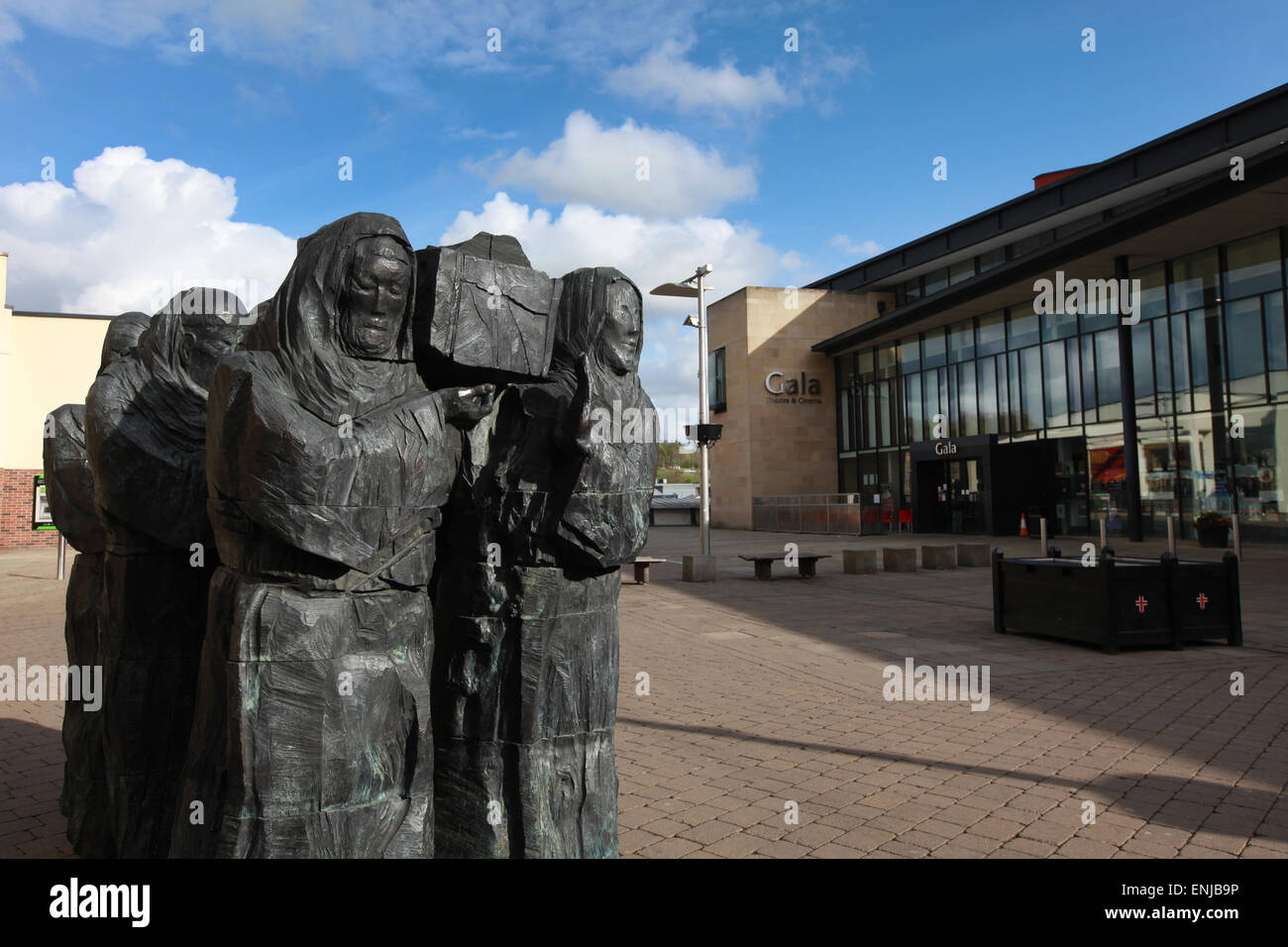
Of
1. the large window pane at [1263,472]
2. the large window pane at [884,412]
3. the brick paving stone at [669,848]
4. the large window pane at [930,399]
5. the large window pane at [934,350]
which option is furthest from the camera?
the large window pane at [884,412]

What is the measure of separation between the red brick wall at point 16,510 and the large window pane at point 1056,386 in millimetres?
27648

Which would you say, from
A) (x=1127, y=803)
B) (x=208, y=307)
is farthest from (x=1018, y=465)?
(x=208, y=307)

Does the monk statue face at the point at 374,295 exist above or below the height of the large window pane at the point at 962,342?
below

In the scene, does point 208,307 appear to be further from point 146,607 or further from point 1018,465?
point 1018,465

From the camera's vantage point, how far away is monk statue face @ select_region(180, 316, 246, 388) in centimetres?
339

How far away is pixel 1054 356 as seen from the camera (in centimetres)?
2448

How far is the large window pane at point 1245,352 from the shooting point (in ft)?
61.8

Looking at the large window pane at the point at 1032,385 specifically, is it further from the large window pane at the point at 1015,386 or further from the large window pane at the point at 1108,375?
the large window pane at the point at 1108,375

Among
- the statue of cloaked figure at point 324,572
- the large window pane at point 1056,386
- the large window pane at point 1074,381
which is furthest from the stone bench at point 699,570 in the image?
the large window pane at point 1056,386

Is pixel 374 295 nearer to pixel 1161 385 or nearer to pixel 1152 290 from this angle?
pixel 1161 385

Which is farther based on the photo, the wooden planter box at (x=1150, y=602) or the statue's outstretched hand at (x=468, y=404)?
the wooden planter box at (x=1150, y=602)

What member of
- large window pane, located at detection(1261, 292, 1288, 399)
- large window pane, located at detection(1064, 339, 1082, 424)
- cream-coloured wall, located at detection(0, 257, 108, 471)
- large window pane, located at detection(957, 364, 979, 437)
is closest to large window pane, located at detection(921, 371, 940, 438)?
large window pane, located at detection(957, 364, 979, 437)

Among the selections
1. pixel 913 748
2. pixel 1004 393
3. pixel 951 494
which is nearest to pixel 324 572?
pixel 913 748

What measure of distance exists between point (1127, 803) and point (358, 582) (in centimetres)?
381
